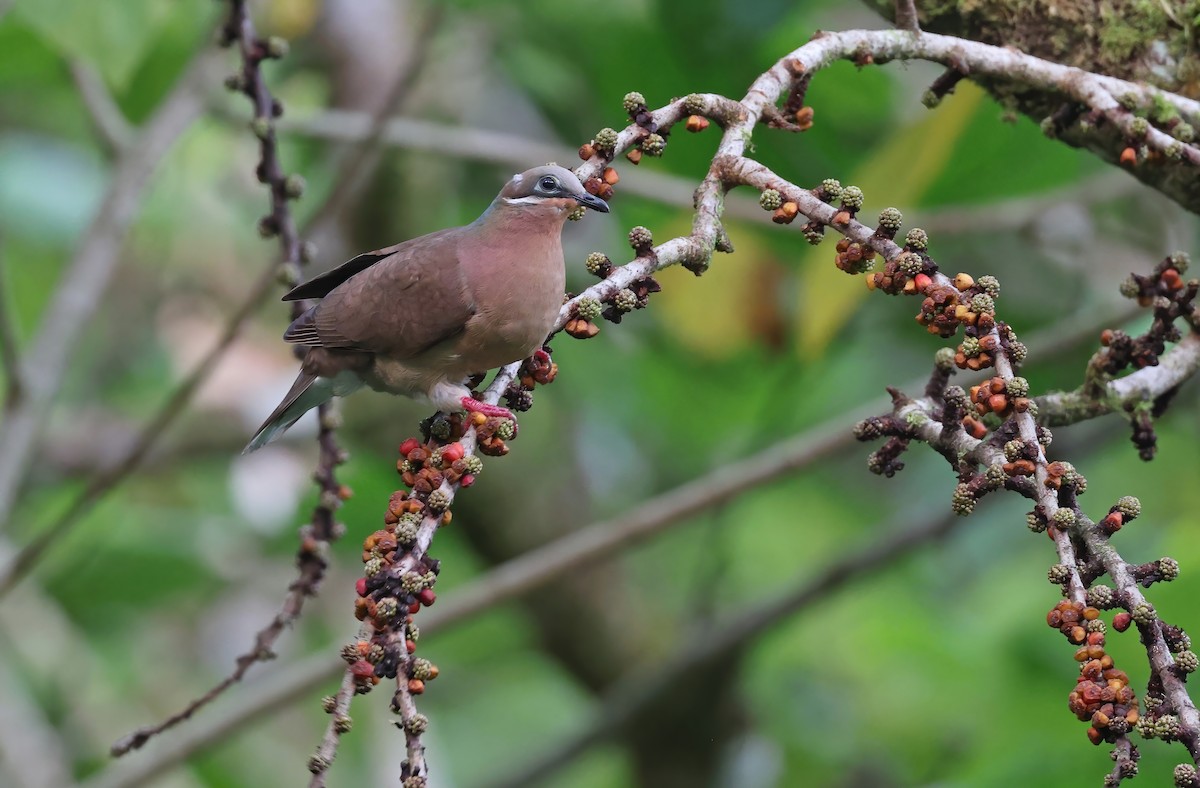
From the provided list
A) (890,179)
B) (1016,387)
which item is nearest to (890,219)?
(1016,387)

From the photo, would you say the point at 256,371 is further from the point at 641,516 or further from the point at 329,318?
the point at 329,318

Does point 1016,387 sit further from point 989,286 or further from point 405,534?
point 405,534

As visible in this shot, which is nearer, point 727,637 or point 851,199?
point 851,199

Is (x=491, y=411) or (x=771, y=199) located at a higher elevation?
(x=771, y=199)

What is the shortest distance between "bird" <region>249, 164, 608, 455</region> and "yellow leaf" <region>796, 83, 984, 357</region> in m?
1.33

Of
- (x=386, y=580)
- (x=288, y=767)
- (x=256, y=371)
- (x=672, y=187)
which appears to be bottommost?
(x=386, y=580)

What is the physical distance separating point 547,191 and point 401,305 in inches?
14.8

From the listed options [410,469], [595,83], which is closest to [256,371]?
[595,83]

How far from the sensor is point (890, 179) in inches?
149

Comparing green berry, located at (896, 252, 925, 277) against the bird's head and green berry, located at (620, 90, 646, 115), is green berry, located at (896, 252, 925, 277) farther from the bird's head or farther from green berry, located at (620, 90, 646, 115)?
the bird's head

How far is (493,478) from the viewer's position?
5.98 meters

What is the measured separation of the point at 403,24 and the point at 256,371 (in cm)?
187

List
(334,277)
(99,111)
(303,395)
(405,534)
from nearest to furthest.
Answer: (405,534) < (334,277) < (303,395) < (99,111)

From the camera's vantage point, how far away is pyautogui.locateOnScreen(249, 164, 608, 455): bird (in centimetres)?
261
